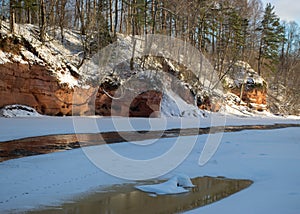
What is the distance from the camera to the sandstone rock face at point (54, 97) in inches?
672

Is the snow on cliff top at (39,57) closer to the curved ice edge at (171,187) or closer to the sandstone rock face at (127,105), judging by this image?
the sandstone rock face at (127,105)

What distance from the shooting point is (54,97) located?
748 inches

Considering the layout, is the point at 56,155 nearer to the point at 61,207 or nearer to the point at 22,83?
the point at 61,207

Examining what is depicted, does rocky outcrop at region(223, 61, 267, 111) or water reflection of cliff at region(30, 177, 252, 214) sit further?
rocky outcrop at region(223, 61, 267, 111)

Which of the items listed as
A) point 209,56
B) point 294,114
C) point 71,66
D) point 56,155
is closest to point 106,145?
point 56,155

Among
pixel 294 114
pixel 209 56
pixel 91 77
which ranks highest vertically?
pixel 209 56

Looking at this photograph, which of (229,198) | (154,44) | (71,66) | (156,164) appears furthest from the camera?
(154,44)

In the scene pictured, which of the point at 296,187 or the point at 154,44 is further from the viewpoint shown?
the point at 154,44

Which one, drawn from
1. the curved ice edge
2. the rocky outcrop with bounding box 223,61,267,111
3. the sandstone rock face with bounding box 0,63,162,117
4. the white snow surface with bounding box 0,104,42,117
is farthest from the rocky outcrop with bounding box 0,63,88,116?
the rocky outcrop with bounding box 223,61,267,111

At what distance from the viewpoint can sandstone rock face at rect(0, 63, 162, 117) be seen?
56.0ft

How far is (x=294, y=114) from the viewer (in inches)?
1718

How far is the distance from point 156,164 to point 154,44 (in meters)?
23.7

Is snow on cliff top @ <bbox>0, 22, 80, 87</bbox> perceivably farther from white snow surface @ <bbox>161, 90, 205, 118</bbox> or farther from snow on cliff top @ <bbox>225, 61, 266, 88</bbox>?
snow on cliff top @ <bbox>225, 61, 266, 88</bbox>

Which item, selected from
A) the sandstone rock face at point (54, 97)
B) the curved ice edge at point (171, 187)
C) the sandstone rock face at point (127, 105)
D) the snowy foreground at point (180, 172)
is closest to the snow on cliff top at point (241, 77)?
the sandstone rock face at point (127, 105)
